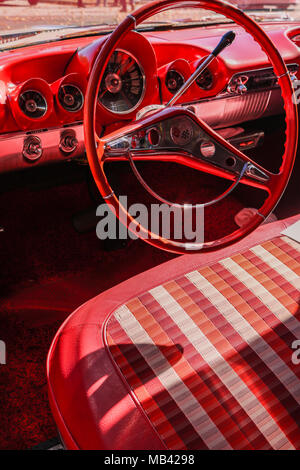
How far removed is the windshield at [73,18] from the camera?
76.4 inches

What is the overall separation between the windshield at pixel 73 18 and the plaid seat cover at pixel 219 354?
50.0 inches

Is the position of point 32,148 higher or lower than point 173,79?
lower

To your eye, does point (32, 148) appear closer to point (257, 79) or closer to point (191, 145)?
point (191, 145)

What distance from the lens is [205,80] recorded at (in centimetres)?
200

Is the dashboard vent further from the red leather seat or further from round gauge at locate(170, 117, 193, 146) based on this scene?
the red leather seat

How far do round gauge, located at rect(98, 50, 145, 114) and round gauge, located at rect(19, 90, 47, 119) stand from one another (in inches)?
9.5

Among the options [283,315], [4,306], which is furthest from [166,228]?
[283,315]

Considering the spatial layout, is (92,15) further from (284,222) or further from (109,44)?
(284,222)

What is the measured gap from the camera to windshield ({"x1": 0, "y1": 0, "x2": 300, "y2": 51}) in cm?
194

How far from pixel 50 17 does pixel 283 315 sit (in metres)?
2.06

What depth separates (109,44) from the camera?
1079 mm

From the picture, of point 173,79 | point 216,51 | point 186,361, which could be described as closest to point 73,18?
point 173,79

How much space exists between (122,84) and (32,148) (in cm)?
46

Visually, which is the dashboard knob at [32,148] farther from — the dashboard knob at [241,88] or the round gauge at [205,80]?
the dashboard knob at [241,88]
